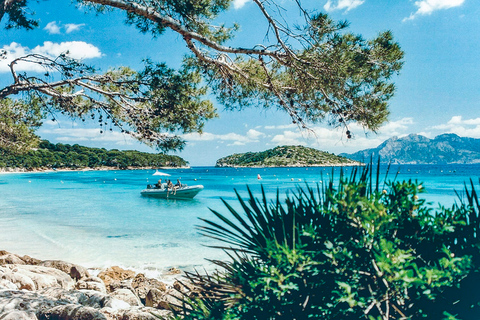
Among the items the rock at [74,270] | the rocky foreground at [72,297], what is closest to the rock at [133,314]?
the rocky foreground at [72,297]

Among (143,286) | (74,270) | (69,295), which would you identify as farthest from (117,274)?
(69,295)

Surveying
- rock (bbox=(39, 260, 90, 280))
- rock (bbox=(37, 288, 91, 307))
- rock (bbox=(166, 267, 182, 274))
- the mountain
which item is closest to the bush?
rock (bbox=(37, 288, 91, 307))

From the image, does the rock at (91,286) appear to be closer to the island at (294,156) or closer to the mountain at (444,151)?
the island at (294,156)

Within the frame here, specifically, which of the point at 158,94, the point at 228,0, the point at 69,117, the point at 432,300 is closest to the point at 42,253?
the point at 69,117

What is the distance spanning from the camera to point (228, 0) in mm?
5543

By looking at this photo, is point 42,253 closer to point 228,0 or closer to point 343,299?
point 228,0

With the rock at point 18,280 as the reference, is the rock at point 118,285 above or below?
below

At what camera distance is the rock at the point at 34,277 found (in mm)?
4918

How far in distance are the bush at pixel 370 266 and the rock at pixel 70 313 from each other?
225 cm

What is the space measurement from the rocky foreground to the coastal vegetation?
78.1 meters

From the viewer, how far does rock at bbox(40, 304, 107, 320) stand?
3211 millimetres

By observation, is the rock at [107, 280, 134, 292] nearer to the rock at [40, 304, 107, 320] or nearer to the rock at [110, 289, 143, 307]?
the rock at [110, 289, 143, 307]

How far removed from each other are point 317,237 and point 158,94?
4943 millimetres

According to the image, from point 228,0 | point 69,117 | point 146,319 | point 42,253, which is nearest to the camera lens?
point 146,319
